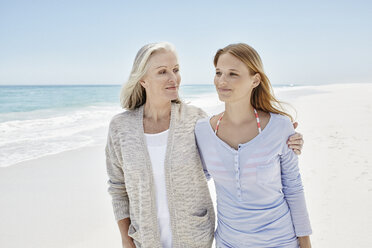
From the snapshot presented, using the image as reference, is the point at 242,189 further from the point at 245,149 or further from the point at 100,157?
the point at 100,157

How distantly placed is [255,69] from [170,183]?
85 cm

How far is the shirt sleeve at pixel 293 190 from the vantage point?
169cm

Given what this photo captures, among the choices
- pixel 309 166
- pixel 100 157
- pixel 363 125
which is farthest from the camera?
pixel 363 125

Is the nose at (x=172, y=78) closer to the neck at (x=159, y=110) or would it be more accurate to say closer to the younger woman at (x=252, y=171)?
the neck at (x=159, y=110)

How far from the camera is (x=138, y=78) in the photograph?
202cm

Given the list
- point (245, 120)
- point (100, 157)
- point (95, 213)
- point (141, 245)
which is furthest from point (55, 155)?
point (245, 120)

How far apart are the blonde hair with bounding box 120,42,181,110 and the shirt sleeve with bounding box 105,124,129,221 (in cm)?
30

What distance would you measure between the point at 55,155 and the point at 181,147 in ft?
16.0

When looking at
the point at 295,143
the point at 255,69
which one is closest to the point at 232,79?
the point at 255,69

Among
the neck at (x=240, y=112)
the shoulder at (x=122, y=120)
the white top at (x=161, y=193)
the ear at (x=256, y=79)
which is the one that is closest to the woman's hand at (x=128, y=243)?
the white top at (x=161, y=193)

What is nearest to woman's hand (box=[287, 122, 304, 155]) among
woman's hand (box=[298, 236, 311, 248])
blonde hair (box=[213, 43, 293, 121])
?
blonde hair (box=[213, 43, 293, 121])

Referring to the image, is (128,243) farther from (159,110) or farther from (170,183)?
(159,110)

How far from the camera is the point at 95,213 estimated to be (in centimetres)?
379

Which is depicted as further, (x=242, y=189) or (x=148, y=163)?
(x=148, y=163)
